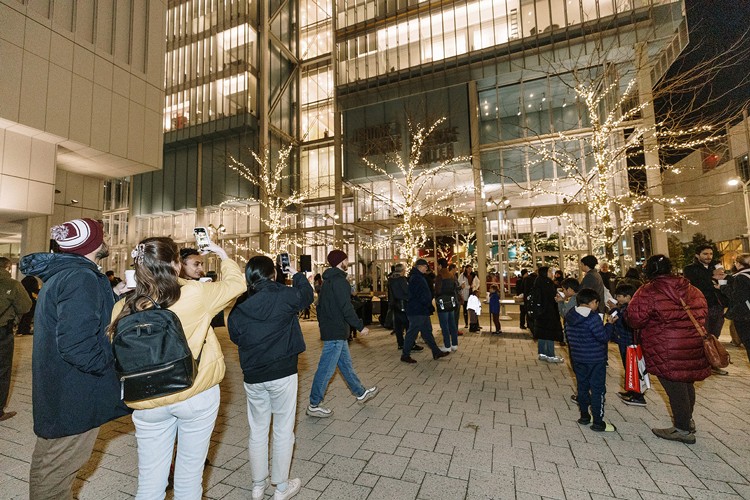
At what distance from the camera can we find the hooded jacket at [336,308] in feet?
14.4

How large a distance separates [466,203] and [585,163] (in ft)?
18.8

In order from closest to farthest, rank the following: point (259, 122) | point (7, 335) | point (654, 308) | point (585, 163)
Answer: point (654, 308) < point (7, 335) < point (585, 163) < point (259, 122)

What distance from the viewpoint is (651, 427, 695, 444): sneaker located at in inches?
138

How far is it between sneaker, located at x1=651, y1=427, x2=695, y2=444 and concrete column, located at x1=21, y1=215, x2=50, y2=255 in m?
14.9

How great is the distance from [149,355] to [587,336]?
4143 mm

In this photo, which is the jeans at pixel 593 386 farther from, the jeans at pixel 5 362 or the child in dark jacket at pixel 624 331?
the jeans at pixel 5 362

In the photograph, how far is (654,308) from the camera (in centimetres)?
367

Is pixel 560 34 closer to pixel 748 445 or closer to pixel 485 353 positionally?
pixel 485 353

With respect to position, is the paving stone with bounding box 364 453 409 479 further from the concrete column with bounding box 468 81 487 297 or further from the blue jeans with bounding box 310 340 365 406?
the concrete column with bounding box 468 81 487 297

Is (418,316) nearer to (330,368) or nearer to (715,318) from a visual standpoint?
(330,368)

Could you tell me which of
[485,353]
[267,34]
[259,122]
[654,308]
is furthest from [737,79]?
[267,34]

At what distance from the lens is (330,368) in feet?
14.3

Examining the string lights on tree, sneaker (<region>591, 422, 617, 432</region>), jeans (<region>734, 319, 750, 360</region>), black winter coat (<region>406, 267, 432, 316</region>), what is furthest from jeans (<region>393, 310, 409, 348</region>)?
the string lights on tree

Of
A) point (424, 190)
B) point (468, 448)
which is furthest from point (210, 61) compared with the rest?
point (468, 448)
